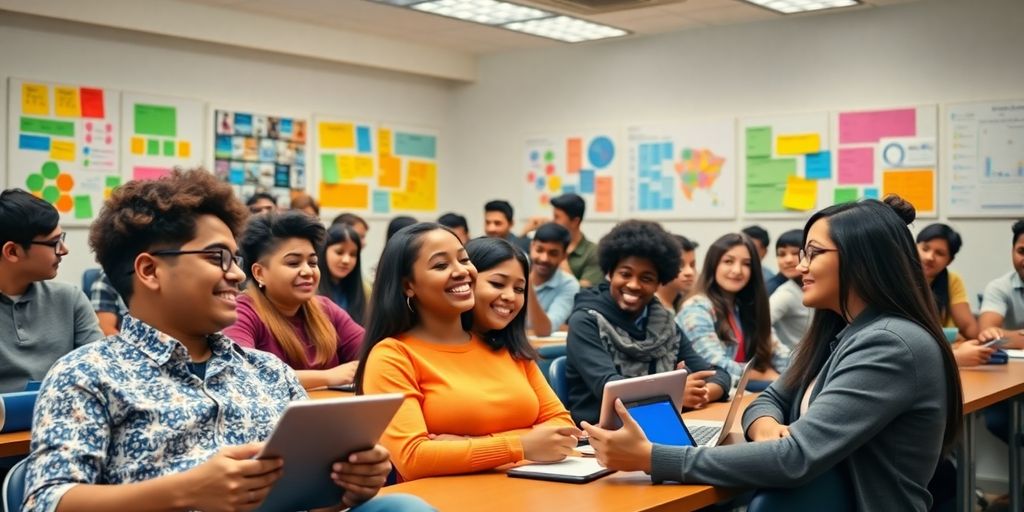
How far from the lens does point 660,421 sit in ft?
7.54

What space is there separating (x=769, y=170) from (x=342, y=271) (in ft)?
11.3

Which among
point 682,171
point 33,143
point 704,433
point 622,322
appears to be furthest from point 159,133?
point 704,433

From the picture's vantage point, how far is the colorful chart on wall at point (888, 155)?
21.6ft

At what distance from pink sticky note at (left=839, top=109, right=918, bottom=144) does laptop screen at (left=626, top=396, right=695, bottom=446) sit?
488cm

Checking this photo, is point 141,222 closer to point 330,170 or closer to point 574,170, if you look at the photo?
point 330,170

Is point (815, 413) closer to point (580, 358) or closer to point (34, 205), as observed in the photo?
point (580, 358)

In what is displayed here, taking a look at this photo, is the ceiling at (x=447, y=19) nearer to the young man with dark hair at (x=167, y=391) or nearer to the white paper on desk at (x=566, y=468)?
the white paper on desk at (x=566, y=468)

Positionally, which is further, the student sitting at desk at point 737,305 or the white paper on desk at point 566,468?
the student sitting at desk at point 737,305

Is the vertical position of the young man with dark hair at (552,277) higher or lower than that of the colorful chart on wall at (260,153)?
lower

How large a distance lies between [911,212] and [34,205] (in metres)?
2.71

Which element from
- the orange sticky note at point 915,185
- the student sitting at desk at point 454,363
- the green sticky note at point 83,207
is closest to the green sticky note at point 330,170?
the green sticky note at point 83,207

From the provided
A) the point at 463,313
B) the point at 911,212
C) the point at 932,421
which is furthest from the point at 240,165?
the point at 932,421

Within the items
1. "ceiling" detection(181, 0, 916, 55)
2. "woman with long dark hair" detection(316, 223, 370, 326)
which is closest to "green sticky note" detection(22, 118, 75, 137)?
"ceiling" detection(181, 0, 916, 55)

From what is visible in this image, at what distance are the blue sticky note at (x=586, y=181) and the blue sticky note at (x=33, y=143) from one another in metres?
3.69
